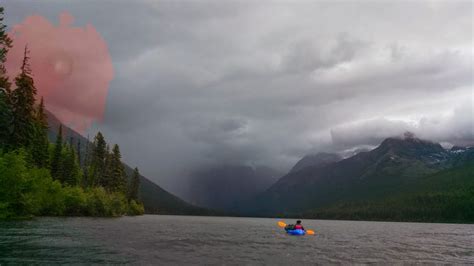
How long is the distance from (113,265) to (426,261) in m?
35.9

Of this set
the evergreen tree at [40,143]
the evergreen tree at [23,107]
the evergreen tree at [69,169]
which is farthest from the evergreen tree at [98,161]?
the evergreen tree at [23,107]

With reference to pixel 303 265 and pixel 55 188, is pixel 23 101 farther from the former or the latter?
pixel 303 265

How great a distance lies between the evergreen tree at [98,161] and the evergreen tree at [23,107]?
6728cm

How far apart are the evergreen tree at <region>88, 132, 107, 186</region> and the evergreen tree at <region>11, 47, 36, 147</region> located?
67.3 m

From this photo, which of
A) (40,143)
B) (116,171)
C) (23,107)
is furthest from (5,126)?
(116,171)

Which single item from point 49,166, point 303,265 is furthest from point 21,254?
point 49,166

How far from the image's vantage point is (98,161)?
158000 millimetres

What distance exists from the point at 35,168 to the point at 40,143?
667 inches

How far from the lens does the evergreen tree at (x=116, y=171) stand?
16100cm

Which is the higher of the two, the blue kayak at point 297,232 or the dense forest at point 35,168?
the dense forest at point 35,168

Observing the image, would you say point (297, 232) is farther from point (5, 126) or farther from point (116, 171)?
point (116, 171)

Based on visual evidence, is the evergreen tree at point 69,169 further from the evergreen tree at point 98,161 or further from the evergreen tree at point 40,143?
the evergreen tree at point 98,161

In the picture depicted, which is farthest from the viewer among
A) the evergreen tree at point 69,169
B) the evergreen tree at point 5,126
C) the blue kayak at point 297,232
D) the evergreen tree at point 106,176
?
the evergreen tree at point 106,176

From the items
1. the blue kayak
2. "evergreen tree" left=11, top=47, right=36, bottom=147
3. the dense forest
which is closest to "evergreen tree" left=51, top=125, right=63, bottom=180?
the dense forest
